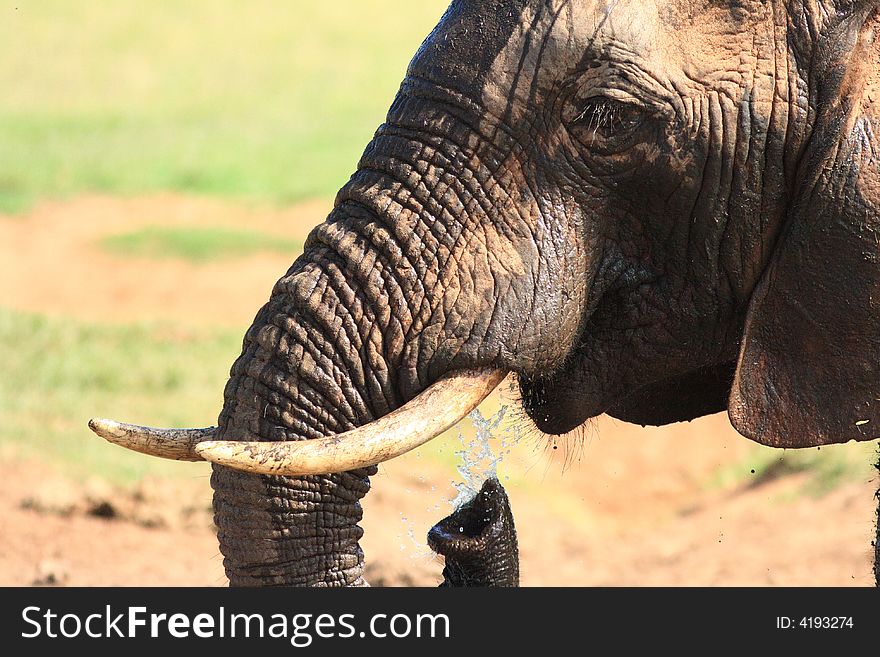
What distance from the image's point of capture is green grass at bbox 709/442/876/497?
8.48 metres

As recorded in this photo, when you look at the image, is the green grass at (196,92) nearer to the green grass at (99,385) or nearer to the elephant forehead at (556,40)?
the green grass at (99,385)

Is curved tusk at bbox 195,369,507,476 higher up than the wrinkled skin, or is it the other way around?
the wrinkled skin

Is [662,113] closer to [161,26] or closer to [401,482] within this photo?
[401,482]

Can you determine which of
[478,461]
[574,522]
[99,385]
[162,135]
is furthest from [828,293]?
[162,135]

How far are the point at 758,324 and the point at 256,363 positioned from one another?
47.1 inches

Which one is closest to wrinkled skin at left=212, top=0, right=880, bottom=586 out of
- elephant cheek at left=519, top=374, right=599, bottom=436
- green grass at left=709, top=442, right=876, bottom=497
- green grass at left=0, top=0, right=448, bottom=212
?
elephant cheek at left=519, top=374, right=599, bottom=436

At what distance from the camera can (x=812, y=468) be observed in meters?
8.74

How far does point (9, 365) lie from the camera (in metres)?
10.4

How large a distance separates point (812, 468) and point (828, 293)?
18.1ft

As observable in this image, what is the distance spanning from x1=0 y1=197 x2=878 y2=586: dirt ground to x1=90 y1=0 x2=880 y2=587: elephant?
2.22 meters

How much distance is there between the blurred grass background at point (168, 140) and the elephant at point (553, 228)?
496 cm

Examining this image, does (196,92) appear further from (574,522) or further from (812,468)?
(812,468)

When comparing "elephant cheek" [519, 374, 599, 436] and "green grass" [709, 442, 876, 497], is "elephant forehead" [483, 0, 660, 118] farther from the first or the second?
"green grass" [709, 442, 876, 497]

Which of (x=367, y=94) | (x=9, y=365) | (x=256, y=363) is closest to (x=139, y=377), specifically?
(x=9, y=365)
